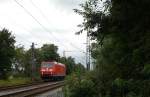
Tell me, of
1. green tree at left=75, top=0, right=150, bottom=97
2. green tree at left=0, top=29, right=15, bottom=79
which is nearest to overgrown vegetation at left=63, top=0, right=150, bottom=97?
green tree at left=75, top=0, right=150, bottom=97

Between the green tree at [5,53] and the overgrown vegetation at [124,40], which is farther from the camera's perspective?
the green tree at [5,53]

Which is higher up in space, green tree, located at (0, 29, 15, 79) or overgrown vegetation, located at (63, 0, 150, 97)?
green tree, located at (0, 29, 15, 79)

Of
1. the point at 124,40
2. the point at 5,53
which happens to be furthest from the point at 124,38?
the point at 5,53

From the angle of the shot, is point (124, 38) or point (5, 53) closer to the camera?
point (124, 38)

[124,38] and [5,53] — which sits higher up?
[5,53]

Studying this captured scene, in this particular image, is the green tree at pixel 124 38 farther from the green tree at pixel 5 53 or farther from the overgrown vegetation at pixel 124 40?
the green tree at pixel 5 53

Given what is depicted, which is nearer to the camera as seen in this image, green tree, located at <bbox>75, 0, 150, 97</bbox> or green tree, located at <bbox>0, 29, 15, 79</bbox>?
green tree, located at <bbox>75, 0, 150, 97</bbox>

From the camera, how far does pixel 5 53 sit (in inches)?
2361

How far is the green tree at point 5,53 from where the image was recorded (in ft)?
198

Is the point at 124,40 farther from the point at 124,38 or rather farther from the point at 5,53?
the point at 5,53

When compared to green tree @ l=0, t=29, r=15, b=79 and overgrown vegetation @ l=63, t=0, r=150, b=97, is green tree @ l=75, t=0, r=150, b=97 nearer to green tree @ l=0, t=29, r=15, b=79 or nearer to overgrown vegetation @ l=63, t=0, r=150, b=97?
overgrown vegetation @ l=63, t=0, r=150, b=97

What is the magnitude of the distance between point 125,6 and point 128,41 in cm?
134

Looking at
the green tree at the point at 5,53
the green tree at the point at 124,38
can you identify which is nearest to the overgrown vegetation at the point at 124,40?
the green tree at the point at 124,38

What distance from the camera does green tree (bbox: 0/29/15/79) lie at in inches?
2376
